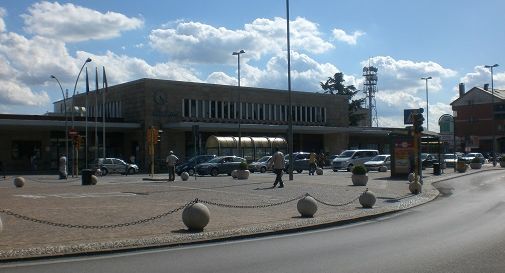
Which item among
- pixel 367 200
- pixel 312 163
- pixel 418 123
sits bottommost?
pixel 367 200

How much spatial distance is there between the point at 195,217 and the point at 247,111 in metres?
57.2

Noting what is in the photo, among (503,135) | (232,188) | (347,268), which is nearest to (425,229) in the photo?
(347,268)

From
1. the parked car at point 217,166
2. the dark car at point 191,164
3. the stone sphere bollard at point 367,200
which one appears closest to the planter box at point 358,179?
the stone sphere bollard at point 367,200

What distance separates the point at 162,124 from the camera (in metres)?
61.5

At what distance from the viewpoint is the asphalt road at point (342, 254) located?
29.8ft

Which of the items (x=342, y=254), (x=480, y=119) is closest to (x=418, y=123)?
(x=342, y=254)

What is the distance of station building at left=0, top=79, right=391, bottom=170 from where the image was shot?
190ft

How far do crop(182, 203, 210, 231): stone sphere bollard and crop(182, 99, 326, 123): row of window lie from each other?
5095 cm

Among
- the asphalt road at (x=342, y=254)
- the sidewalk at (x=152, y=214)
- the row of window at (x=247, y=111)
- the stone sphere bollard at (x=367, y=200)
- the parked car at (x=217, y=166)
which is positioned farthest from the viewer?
the row of window at (x=247, y=111)

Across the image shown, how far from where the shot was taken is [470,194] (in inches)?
994

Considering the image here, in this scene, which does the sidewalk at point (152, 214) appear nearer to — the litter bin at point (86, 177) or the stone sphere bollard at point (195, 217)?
the stone sphere bollard at point (195, 217)

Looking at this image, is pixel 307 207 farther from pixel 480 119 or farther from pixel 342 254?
pixel 480 119

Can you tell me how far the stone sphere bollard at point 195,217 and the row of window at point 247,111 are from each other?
51.0 meters

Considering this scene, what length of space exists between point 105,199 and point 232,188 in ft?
22.4
